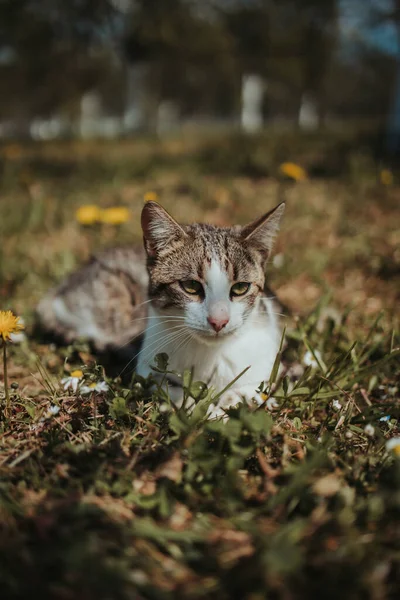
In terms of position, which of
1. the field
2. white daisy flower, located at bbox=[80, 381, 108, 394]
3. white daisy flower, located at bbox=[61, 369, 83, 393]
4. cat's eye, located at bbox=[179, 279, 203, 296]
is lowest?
the field

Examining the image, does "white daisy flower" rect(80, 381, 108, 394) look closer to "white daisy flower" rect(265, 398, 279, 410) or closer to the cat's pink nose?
the cat's pink nose

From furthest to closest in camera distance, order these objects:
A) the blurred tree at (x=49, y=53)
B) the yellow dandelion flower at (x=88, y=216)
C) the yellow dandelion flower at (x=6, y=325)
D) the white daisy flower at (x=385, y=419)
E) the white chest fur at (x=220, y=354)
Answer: the blurred tree at (x=49, y=53) < the yellow dandelion flower at (x=88, y=216) < the white chest fur at (x=220, y=354) < the white daisy flower at (x=385, y=419) < the yellow dandelion flower at (x=6, y=325)

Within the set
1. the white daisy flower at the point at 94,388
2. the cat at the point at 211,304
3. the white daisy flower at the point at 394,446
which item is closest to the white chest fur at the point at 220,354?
the cat at the point at 211,304

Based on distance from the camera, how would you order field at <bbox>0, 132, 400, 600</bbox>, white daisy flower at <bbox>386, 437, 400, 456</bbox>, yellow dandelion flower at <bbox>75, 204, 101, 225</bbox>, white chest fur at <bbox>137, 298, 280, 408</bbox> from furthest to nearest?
yellow dandelion flower at <bbox>75, 204, 101, 225</bbox> < white chest fur at <bbox>137, 298, 280, 408</bbox> < white daisy flower at <bbox>386, 437, 400, 456</bbox> < field at <bbox>0, 132, 400, 600</bbox>

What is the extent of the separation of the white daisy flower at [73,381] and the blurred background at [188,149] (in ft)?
3.34

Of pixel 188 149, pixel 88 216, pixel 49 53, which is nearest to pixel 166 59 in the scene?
pixel 49 53

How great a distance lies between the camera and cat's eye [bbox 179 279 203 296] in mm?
1853

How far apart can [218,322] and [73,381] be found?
62cm

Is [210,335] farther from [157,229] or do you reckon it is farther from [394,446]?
[394,446]

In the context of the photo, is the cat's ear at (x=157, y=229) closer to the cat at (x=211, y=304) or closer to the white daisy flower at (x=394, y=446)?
the cat at (x=211, y=304)

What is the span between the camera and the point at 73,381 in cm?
183

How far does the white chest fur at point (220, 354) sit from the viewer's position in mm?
1864

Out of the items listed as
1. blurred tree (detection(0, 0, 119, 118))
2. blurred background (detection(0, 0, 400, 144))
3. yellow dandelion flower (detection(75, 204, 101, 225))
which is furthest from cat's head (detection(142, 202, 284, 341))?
blurred tree (detection(0, 0, 119, 118))

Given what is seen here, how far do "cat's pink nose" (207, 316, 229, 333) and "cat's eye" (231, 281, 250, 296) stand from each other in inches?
7.9
